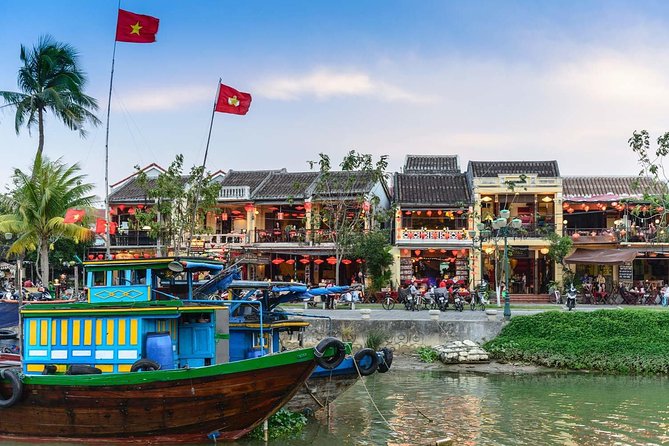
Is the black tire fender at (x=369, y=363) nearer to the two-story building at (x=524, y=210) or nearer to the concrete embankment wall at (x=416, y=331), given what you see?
the concrete embankment wall at (x=416, y=331)

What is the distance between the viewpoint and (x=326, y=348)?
12.6 meters

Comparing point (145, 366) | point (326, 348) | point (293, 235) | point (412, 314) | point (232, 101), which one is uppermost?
point (232, 101)

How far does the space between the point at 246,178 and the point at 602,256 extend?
19.0 m

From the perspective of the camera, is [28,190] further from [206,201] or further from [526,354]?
[526,354]

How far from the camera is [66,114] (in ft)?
Answer: 104

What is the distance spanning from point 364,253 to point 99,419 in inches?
894

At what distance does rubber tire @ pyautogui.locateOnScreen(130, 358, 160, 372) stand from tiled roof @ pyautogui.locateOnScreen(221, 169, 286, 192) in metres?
27.5

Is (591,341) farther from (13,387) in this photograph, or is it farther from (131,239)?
(131,239)

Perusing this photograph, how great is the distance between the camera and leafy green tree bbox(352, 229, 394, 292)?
113ft

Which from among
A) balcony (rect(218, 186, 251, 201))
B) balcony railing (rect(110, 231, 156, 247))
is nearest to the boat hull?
balcony (rect(218, 186, 251, 201))

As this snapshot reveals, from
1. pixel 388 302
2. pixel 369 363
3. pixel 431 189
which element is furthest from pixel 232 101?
pixel 431 189

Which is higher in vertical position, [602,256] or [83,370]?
[602,256]

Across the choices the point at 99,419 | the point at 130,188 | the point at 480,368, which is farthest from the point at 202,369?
the point at 130,188

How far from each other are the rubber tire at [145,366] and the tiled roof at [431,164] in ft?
97.0
